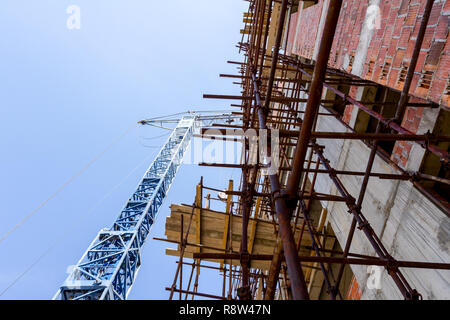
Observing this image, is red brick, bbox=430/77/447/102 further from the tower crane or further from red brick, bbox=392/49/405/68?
the tower crane

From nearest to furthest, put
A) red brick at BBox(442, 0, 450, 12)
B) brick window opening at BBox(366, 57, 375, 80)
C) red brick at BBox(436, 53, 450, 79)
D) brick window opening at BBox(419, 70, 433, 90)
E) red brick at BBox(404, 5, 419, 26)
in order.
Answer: red brick at BBox(436, 53, 450, 79) → red brick at BBox(442, 0, 450, 12) → brick window opening at BBox(419, 70, 433, 90) → red brick at BBox(404, 5, 419, 26) → brick window opening at BBox(366, 57, 375, 80)

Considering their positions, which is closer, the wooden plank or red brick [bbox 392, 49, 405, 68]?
red brick [bbox 392, 49, 405, 68]

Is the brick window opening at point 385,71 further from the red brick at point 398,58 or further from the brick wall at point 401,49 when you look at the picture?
the red brick at point 398,58

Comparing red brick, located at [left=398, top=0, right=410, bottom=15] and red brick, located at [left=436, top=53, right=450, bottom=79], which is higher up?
red brick, located at [left=398, top=0, right=410, bottom=15]

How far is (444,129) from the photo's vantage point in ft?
12.1

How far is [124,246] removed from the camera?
22.5 m

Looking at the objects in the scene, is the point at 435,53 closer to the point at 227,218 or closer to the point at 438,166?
the point at 438,166

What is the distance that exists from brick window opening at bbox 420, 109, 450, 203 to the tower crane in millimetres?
20141

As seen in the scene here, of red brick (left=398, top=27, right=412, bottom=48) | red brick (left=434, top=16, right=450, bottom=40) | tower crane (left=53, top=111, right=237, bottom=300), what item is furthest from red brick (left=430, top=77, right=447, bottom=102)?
tower crane (left=53, top=111, right=237, bottom=300)

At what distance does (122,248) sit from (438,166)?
2325 cm

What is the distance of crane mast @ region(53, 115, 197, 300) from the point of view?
19.3 metres

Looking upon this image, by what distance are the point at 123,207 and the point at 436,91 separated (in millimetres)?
27255
